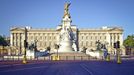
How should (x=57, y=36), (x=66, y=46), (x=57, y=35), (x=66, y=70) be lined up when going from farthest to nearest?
(x=57, y=36) → (x=57, y=35) → (x=66, y=46) → (x=66, y=70)

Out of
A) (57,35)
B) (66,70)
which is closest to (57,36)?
(57,35)

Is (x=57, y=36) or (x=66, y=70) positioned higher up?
(x=57, y=36)

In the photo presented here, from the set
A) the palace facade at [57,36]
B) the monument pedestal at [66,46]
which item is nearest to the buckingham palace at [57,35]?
the palace facade at [57,36]

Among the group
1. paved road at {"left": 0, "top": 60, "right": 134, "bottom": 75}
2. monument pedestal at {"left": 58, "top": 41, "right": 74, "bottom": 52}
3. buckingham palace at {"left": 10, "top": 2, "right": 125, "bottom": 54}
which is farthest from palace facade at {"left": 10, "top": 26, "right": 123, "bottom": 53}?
paved road at {"left": 0, "top": 60, "right": 134, "bottom": 75}

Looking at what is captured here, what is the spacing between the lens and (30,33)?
19012 cm

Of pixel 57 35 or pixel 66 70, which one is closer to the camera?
pixel 66 70

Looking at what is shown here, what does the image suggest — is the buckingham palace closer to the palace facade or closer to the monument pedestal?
the palace facade

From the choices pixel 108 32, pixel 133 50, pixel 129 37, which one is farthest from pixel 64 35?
pixel 108 32

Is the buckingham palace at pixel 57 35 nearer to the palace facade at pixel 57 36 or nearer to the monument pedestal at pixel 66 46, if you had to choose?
the palace facade at pixel 57 36

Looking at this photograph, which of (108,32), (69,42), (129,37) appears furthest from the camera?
(108,32)

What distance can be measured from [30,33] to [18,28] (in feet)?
28.3

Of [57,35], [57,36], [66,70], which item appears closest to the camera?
[66,70]

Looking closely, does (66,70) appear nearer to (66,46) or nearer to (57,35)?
(66,46)

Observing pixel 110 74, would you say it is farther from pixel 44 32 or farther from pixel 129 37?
pixel 44 32
